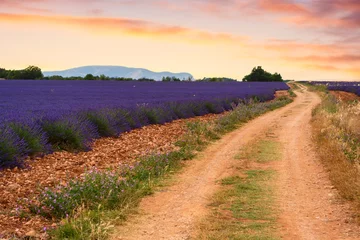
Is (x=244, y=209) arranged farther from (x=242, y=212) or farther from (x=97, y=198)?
(x=97, y=198)

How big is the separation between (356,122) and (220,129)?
4.85 metres

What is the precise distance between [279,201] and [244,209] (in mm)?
840

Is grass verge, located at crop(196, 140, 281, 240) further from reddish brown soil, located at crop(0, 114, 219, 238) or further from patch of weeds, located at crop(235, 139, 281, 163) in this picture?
reddish brown soil, located at crop(0, 114, 219, 238)

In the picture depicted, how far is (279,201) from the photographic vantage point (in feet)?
25.8

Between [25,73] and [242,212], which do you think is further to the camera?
[25,73]

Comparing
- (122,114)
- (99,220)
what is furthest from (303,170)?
(122,114)

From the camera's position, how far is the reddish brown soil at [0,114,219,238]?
22.0 feet

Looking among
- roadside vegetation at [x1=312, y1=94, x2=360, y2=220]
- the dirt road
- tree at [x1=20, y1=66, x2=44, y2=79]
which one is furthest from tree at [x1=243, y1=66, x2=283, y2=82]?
the dirt road

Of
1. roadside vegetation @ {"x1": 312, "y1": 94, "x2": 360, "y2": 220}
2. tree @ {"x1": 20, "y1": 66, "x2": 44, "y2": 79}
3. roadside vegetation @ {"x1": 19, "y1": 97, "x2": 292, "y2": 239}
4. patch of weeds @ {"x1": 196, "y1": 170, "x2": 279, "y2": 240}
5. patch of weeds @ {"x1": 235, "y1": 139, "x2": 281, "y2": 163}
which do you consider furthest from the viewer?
tree @ {"x1": 20, "y1": 66, "x2": 44, "y2": 79}

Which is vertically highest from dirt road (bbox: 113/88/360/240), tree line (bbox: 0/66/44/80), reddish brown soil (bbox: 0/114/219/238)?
tree line (bbox: 0/66/44/80)

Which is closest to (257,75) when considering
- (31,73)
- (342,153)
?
(31,73)

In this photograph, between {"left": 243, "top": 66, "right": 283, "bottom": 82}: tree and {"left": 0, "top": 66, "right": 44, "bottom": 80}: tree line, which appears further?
{"left": 243, "top": 66, "right": 283, "bottom": 82}: tree

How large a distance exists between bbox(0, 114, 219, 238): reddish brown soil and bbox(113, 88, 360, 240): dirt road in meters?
1.50

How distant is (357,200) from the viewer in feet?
25.0
